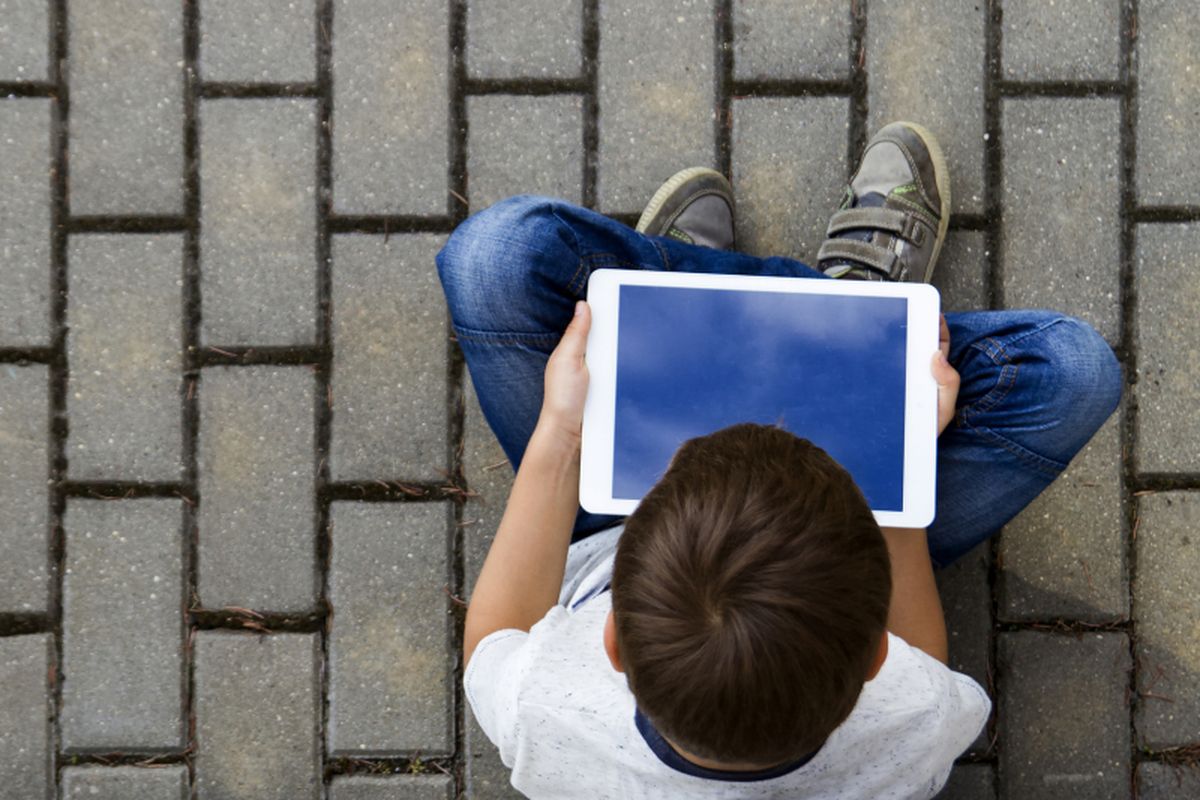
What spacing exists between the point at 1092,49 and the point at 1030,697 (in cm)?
136

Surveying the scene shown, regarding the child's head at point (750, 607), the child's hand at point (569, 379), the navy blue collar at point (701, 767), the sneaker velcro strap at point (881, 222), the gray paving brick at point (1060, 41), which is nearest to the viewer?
the child's head at point (750, 607)

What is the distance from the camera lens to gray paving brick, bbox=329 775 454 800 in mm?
2256

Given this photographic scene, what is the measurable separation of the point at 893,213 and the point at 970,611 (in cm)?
84

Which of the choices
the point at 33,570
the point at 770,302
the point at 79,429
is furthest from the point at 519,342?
the point at 33,570

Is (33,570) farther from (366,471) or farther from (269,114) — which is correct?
(269,114)

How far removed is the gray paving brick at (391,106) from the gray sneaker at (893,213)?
0.83m

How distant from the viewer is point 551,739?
1.49 m

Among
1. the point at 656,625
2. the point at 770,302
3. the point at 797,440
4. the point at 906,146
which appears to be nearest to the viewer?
the point at 656,625

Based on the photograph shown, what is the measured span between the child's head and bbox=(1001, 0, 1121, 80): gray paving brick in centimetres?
146

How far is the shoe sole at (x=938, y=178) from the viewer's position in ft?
7.30

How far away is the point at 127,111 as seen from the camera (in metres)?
2.27

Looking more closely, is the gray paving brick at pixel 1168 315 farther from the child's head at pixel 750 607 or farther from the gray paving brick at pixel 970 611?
the child's head at pixel 750 607

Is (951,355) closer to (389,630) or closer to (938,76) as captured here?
(938,76)

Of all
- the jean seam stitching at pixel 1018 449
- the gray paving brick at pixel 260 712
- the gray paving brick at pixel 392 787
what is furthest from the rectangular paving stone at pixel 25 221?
the jean seam stitching at pixel 1018 449
